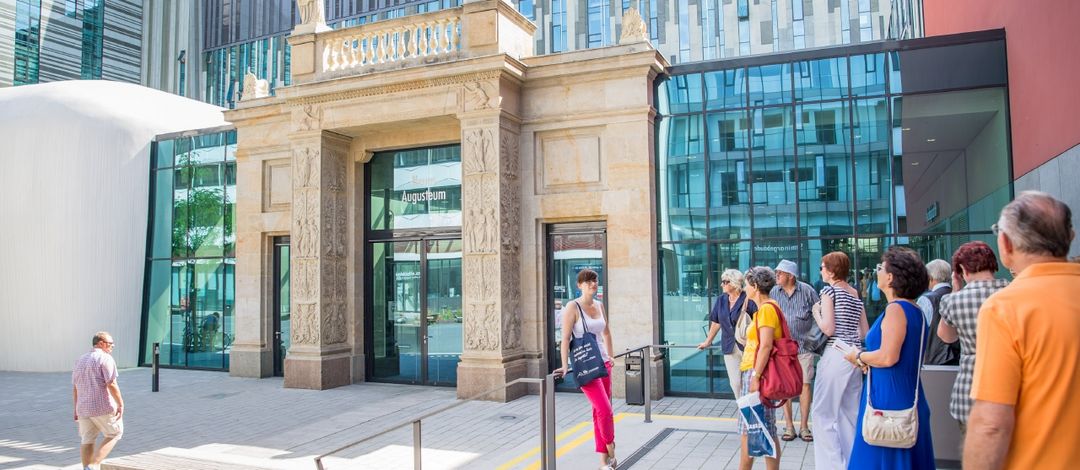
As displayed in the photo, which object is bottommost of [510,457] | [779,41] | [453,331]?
[510,457]

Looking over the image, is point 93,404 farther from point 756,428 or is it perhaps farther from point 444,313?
point 756,428

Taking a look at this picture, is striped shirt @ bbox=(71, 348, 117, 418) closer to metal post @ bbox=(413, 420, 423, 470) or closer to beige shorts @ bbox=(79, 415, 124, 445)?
beige shorts @ bbox=(79, 415, 124, 445)

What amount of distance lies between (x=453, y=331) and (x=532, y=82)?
186 inches

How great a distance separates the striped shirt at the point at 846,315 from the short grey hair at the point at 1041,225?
3.81m

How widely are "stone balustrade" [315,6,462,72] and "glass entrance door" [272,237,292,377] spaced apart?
13.8ft

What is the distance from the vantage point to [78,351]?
17.9 m

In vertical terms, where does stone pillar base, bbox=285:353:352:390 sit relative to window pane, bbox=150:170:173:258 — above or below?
below

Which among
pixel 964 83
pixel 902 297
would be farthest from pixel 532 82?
pixel 902 297

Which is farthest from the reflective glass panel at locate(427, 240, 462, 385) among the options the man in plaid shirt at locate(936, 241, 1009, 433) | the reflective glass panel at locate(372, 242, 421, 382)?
the man in plaid shirt at locate(936, 241, 1009, 433)

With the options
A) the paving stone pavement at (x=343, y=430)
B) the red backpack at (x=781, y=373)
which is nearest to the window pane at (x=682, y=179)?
the paving stone pavement at (x=343, y=430)

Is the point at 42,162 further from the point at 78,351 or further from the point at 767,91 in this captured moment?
the point at 767,91

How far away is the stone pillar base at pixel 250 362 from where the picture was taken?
15.6 metres

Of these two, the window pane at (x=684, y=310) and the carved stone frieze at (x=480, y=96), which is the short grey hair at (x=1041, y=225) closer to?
the window pane at (x=684, y=310)

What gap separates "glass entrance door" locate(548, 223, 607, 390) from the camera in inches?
511
